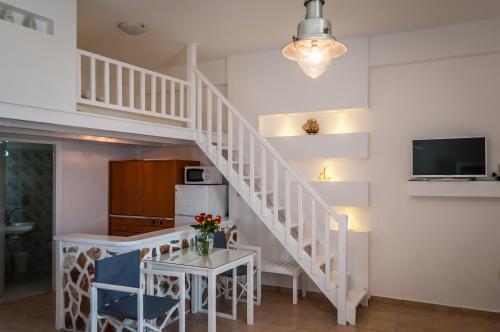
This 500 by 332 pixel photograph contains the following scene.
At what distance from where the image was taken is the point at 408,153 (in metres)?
4.76

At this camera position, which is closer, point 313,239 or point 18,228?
point 313,239

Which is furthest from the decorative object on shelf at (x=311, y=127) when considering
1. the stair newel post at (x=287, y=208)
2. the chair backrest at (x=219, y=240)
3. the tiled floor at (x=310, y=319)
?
the tiled floor at (x=310, y=319)

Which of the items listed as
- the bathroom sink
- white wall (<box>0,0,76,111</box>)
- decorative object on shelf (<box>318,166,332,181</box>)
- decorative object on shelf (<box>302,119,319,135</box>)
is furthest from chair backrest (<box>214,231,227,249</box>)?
the bathroom sink

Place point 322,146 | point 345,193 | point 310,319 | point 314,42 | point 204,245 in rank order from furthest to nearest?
point 322,146 < point 345,193 < point 310,319 < point 204,245 < point 314,42

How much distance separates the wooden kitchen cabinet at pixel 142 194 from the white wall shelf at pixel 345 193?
2.20 metres

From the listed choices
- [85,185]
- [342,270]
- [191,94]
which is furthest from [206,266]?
[85,185]

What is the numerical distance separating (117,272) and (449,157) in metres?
3.67

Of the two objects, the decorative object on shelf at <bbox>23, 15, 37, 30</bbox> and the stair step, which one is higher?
the decorative object on shelf at <bbox>23, 15, 37, 30</bbox>

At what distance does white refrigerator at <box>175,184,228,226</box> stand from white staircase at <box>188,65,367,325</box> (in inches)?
20.3

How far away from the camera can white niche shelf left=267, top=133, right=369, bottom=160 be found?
4.86 meters

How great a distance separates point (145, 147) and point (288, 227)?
340 cm

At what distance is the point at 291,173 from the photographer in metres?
4.41

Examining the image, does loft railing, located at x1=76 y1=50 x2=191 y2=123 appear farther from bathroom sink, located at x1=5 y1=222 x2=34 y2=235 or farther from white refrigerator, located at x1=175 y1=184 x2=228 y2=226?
bathroom sink, located at x1=5 y1=222 x2=34 y2=235

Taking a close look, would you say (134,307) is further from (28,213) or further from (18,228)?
(28,213)
